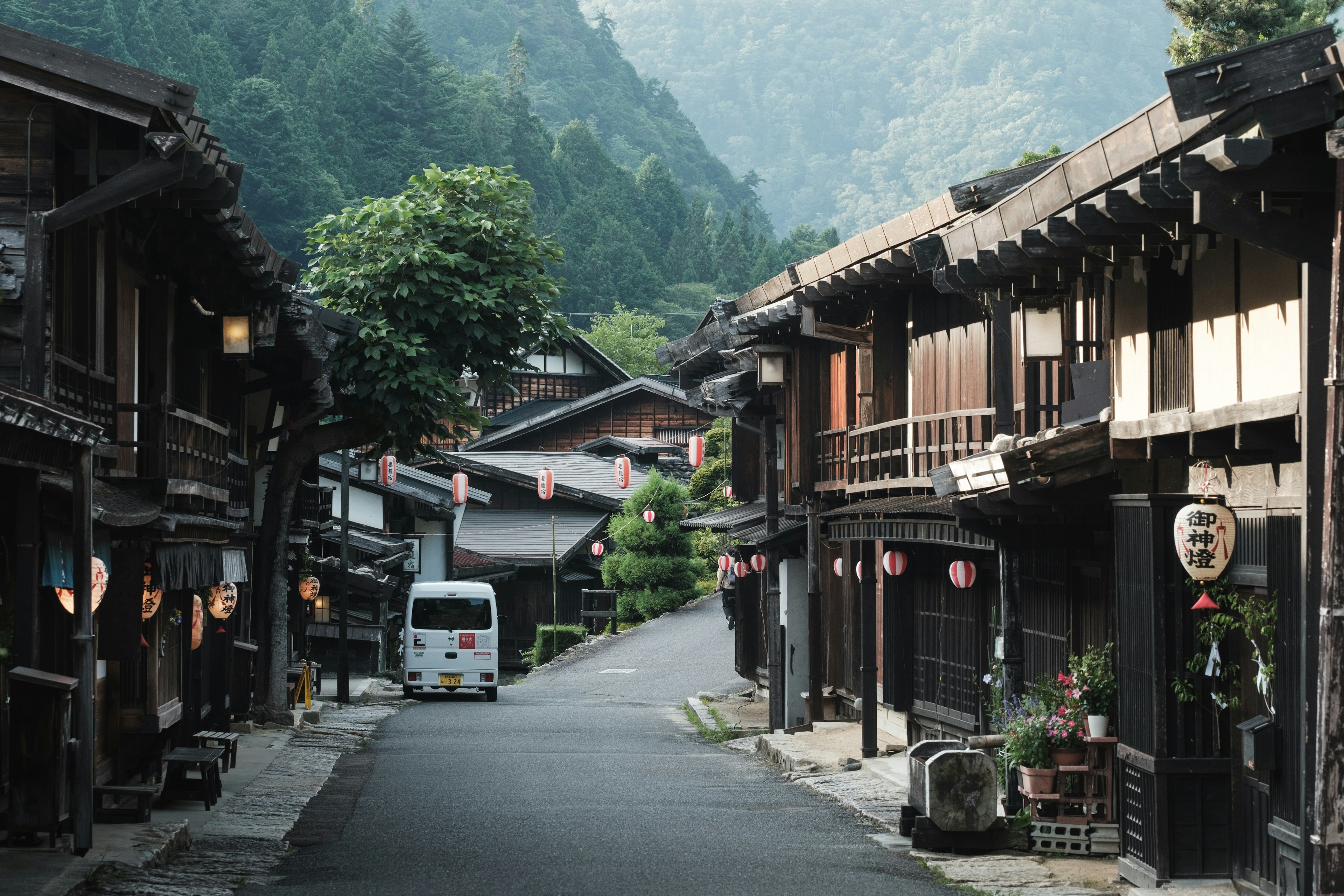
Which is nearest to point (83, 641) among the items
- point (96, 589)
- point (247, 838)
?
point (96, 589)

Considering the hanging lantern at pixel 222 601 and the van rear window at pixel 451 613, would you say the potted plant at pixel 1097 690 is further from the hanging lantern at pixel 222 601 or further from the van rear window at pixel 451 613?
the van rear window at pixel 451 613

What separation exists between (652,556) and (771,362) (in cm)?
2705

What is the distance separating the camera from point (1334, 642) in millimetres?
6066

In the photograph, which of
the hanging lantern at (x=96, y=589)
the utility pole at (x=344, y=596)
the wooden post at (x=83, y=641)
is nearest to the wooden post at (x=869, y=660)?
the hanging lantern at (x=96, y=589)

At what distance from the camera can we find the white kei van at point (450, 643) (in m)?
33.4

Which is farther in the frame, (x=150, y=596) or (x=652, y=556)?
(x=652, y=556)

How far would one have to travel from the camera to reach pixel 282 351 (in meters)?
20.2

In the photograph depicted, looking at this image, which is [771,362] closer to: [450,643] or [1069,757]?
[1069,757]

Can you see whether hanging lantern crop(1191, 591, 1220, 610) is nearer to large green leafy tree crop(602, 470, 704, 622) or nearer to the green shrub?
the green shrub

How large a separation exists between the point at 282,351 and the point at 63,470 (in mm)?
10540

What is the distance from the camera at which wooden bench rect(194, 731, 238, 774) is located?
17.0 m

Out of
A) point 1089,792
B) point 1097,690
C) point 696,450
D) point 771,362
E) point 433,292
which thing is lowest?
point 1089,792

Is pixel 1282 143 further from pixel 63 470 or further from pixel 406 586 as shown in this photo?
pixel 406 586

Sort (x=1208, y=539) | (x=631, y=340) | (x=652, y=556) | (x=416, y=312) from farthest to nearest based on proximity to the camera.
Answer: (x=631, y=340), (x=652, y=556), (x=416, y=312), (x=1208, y=539)
